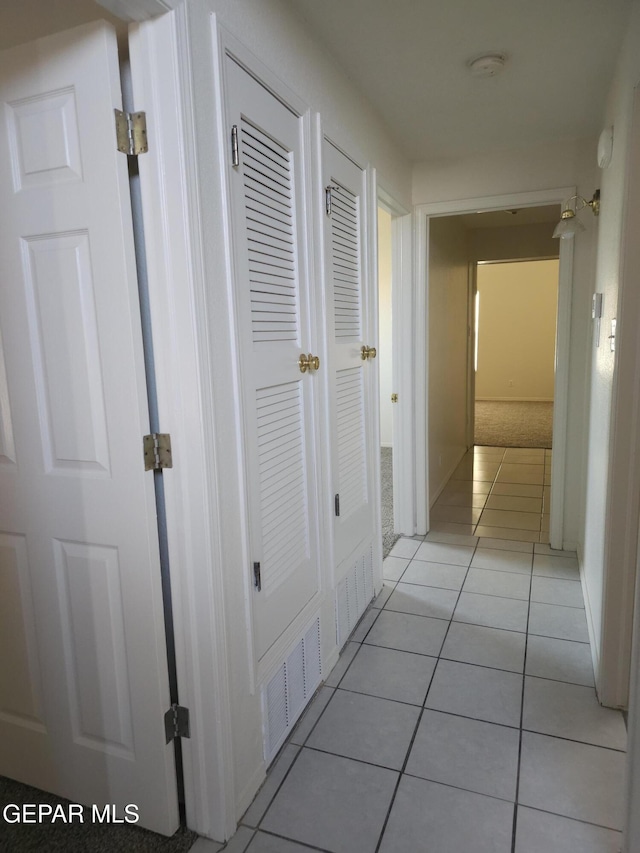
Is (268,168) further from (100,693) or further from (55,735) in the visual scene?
(55,735)

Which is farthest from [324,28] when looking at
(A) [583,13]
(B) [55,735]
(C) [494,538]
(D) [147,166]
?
(C) [494,538]

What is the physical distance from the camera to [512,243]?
581 centimetres

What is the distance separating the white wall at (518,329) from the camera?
925 cm

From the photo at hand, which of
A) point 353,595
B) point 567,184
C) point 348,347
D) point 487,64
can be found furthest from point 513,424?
point 487,64

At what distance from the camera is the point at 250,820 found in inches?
61.6

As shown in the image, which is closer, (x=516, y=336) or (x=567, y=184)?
(x=567, y=184)

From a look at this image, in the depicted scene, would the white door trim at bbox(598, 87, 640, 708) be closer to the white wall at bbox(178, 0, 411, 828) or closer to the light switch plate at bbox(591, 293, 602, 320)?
the light switch plate at bbox(591, 293, 602, 320)

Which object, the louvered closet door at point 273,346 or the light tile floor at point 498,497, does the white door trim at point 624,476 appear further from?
the light tile floor at point 498,497

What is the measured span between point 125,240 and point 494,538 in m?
3.02

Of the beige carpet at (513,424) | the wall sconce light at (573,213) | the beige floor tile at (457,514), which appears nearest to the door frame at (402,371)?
the beige floor tile at (457,514)

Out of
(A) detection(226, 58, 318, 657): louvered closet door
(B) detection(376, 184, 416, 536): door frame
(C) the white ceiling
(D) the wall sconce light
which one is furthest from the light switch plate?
(A) detection(226, 58, 318, 657): louvered closet door

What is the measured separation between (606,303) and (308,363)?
128 cm

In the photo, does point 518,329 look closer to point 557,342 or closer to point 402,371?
point 557,342

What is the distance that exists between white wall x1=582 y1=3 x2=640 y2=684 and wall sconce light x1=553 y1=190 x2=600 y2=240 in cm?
18
